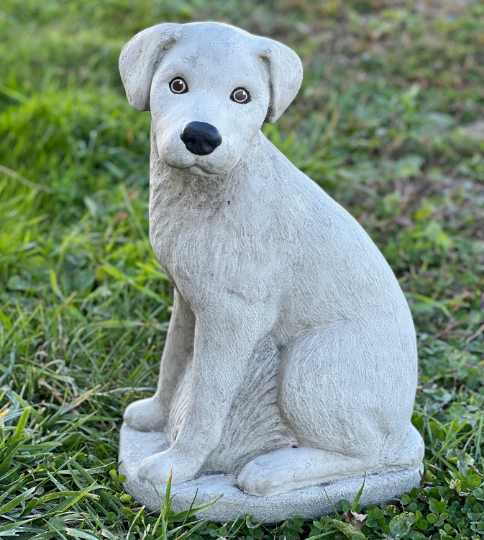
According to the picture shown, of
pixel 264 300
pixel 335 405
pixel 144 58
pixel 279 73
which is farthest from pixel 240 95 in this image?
pixel 335 405

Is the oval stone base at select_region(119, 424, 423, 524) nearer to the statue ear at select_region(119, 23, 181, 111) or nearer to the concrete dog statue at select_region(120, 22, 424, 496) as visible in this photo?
the concrete dog statue at select_region(120, 22, 424, 496)

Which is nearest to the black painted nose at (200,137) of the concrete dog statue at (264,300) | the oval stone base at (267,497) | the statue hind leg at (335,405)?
the concrete dog statue at (264,300)

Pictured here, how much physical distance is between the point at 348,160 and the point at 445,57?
5.81ft

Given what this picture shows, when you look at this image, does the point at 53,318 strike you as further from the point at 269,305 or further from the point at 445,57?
the point at 445,57

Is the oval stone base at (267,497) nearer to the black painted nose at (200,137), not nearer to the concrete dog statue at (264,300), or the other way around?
the concrete dog statue at (264,300)

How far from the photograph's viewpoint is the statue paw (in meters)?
2.52

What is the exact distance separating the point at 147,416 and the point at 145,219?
177 centimetres

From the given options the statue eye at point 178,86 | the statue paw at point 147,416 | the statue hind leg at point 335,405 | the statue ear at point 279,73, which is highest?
the statue ear at point 279,73

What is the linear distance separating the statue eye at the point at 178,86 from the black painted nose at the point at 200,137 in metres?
0.17

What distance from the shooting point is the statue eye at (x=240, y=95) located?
1.86m

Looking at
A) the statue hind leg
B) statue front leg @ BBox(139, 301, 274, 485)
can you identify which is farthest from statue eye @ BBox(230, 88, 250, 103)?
the statue hind leg

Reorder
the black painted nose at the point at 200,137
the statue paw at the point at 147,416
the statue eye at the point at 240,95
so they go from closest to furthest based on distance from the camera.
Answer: the black painted nose at the point at 200,137 < the statue eye at the point at 240,95 < the statue paw at the point at 147,416

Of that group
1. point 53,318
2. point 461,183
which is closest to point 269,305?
point 53,318

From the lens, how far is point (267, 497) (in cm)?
219
